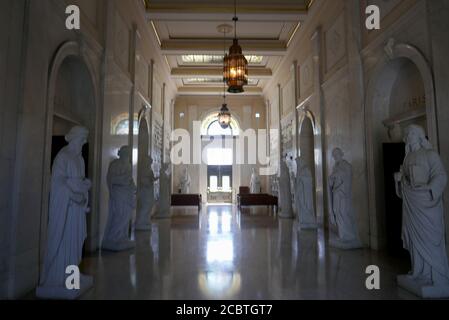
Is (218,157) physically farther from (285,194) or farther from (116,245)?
(116,245)

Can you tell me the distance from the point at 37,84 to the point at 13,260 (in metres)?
2.10

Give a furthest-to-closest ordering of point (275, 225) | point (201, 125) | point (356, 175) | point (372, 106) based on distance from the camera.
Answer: point (201, 125)
point (275, 225)
point (356, 175)
point (372, 106)

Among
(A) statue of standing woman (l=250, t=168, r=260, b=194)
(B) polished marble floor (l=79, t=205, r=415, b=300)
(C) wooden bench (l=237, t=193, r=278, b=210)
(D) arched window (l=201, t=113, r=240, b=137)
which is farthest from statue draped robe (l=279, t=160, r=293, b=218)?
(D) arched window (l=201, t=113, r=240, b=137)

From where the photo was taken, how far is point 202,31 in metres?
10.4

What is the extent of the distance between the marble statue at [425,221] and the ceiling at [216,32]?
6692 millimetres

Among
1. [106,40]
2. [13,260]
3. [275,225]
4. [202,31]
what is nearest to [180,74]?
[202,31]

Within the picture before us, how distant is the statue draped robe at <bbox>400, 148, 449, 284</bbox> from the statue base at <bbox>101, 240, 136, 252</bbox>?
4.62 metres

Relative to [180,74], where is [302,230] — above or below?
below

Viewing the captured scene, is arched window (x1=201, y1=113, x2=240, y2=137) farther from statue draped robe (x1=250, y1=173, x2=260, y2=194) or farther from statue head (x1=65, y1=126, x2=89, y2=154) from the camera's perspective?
statue head (x1=65, y1=126, x2=89, y2=154)

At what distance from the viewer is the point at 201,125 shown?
1723cm

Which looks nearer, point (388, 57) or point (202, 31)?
point (388, 57)

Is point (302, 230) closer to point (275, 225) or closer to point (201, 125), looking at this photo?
point (275, 225)
